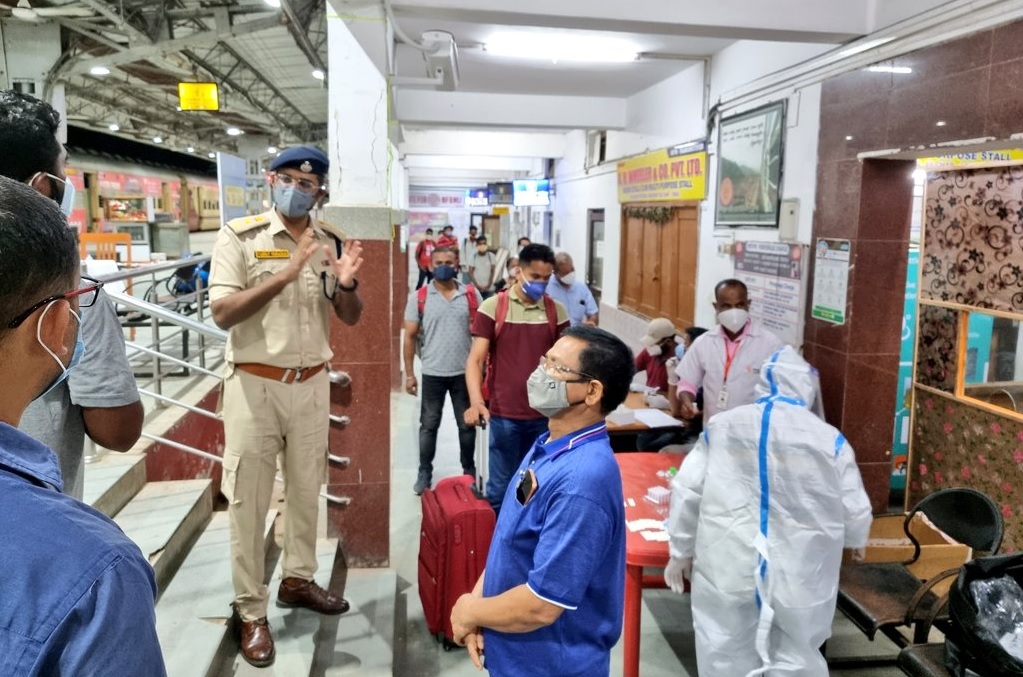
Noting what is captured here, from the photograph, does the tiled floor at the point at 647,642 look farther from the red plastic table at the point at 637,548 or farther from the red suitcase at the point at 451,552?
the red plastic table at the point at 637,548

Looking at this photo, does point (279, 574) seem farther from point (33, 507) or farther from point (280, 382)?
point (33, 507)

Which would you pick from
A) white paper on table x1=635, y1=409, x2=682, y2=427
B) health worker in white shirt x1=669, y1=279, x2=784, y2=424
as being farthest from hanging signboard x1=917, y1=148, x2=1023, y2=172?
white paper on table x1=635, y1=409, x2=682, y2=427

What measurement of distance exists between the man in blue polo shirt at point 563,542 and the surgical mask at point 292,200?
122 centimetres

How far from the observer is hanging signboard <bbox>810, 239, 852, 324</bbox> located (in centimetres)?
404

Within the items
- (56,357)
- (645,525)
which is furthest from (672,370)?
(56,357)

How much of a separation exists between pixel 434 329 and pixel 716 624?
107 inches

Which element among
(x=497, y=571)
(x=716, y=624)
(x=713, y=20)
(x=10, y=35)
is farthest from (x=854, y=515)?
(x=10, y=35)

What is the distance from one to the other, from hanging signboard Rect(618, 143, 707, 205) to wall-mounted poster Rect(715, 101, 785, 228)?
0.39 meters

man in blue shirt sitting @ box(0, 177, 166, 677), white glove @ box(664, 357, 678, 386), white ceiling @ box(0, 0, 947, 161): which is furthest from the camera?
white glove @ box(664, 357, 678, 386)

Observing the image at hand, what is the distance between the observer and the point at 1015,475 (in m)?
3.39

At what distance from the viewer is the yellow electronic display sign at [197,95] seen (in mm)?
9055

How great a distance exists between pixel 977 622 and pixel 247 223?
8.59ft

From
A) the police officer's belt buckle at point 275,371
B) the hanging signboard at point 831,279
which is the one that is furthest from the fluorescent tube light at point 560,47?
the police officer's belt buckle at point 275,371

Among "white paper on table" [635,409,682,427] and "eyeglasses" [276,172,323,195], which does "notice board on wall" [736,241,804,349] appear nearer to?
"white paper on table" [635,409,682,427]
